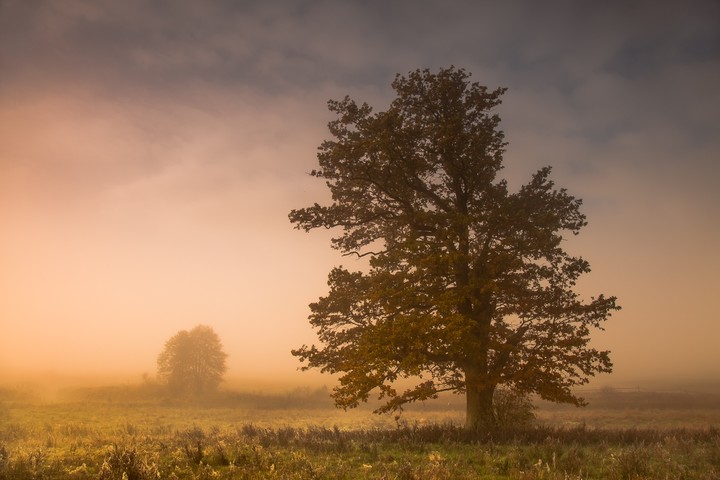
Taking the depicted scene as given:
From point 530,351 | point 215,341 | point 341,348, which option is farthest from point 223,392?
point 530,351

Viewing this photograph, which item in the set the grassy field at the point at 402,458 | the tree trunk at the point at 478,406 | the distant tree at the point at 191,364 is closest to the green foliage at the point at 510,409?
the tree trunk at the point at 478,406

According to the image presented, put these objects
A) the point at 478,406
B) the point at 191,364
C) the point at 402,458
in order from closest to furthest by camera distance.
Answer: the point at 402,458
the point at 478,406
the point at 191,364

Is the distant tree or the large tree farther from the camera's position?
the distant tree

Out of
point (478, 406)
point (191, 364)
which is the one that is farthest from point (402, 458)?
point (191, 364)

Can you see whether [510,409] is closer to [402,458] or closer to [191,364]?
[402,458]

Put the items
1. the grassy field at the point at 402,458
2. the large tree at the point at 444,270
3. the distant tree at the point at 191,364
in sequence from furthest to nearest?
1. the distant tree at the point at 191,364
2. the large tree at the point at 444,270
3. the grassy field at the point at 402,458

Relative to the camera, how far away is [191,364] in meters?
64.6

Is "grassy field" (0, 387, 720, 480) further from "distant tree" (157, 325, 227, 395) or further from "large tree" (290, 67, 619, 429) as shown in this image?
"distant tree" (157, 325, 227, 395)

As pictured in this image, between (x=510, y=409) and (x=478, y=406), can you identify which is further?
(x=510, y=409)

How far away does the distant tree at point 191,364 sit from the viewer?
63.2 m

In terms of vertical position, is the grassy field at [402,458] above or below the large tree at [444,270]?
below

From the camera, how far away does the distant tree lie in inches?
2486

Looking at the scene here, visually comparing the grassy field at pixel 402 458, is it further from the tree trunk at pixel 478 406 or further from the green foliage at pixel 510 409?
the green foliage at pixel 510 409

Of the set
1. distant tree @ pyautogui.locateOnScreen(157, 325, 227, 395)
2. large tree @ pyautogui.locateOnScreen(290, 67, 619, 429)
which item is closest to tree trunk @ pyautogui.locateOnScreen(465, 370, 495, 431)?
large tree @ pyautogui.locateOnScreen(290, 67, 619, 429)
